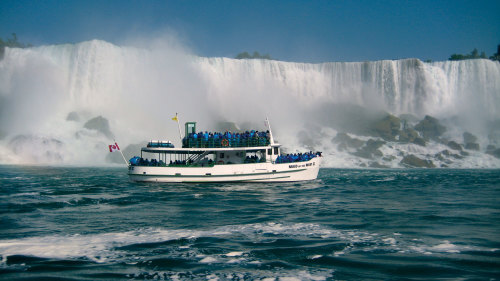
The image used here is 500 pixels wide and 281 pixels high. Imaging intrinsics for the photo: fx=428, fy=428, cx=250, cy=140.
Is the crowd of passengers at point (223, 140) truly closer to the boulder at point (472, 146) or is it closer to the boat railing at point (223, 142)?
the boat railing at point (223, 142)

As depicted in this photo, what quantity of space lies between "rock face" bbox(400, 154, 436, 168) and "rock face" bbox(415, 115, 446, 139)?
995cm

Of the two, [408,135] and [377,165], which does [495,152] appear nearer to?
[408,135]

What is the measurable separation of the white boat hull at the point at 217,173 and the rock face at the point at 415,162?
33946 mm

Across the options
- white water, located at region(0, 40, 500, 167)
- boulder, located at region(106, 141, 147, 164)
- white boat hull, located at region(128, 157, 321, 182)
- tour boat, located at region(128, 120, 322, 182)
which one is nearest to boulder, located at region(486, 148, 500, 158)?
white water, located at region(0, 40, 500, 167)

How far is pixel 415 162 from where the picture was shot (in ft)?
195

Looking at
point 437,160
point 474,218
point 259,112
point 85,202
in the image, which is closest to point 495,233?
point 474,218

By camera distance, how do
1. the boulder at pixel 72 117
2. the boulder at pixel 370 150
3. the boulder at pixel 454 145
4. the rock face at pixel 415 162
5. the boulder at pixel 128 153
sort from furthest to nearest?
the boulder at pixel 454 145 → the boulder at pixel 370 150 → the boulder at pixel 72 117 → the rock face at pixel 415 162 → the boulder at pixel 128 153

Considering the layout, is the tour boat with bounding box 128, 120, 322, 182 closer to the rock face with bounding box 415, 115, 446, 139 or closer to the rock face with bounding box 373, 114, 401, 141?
the rock face with bounding box 373, 114, 401, 141

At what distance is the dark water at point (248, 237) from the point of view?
9672mm

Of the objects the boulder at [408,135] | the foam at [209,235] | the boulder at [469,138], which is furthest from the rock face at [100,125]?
the boulder at [469,138]

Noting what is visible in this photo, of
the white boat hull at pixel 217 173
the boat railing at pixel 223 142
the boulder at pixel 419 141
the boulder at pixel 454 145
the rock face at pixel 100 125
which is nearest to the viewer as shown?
the white boat hull at pixel 217 173

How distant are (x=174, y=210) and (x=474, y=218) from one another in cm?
1191

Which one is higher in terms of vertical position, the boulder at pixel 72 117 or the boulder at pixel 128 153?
the boulder at pixel 72 117

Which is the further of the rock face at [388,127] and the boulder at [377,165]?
the rock face at [388,127]
